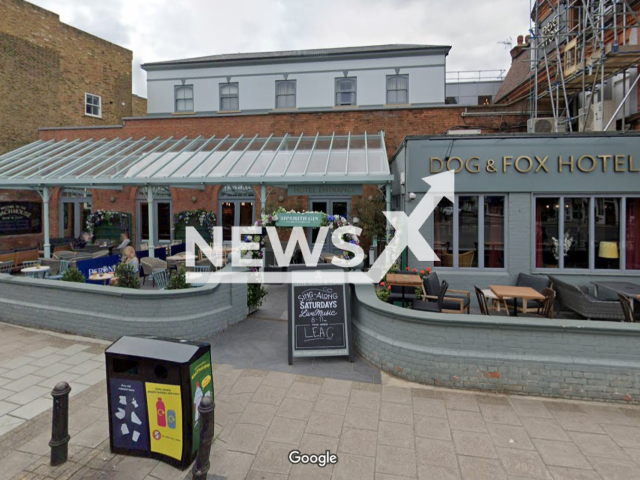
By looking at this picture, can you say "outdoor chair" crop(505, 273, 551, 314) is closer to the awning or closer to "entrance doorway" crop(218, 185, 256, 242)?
the awning

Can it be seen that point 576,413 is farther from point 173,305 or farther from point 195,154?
point 195,154

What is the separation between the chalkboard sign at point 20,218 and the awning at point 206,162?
2.22 m

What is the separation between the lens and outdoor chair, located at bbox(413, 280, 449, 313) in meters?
7.03

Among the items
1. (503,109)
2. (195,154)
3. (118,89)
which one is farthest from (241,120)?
(118,89)

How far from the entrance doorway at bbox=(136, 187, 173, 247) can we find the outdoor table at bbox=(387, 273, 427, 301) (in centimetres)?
1202

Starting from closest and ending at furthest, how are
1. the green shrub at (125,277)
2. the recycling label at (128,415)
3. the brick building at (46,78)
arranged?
1. the recycling label at (128,415)
2. the green shrub at (125,277)
3. the brick building at (46,78)

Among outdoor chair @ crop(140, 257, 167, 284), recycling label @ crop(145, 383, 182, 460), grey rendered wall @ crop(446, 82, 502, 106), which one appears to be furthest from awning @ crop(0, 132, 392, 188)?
grey rendered wall @ crop(446, 82, 502, 106)

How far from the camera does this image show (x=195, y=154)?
535 inches

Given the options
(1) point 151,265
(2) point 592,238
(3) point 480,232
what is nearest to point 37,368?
(1) point 151,265

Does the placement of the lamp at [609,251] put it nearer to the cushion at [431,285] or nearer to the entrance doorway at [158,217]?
the cushion at [431,285]

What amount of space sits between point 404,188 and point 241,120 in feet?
30.7

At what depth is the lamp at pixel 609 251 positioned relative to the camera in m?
8.87

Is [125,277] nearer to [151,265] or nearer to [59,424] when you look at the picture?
[151,265]

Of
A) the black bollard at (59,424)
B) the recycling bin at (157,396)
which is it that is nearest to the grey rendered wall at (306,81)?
the recycling bin at (157,396)
